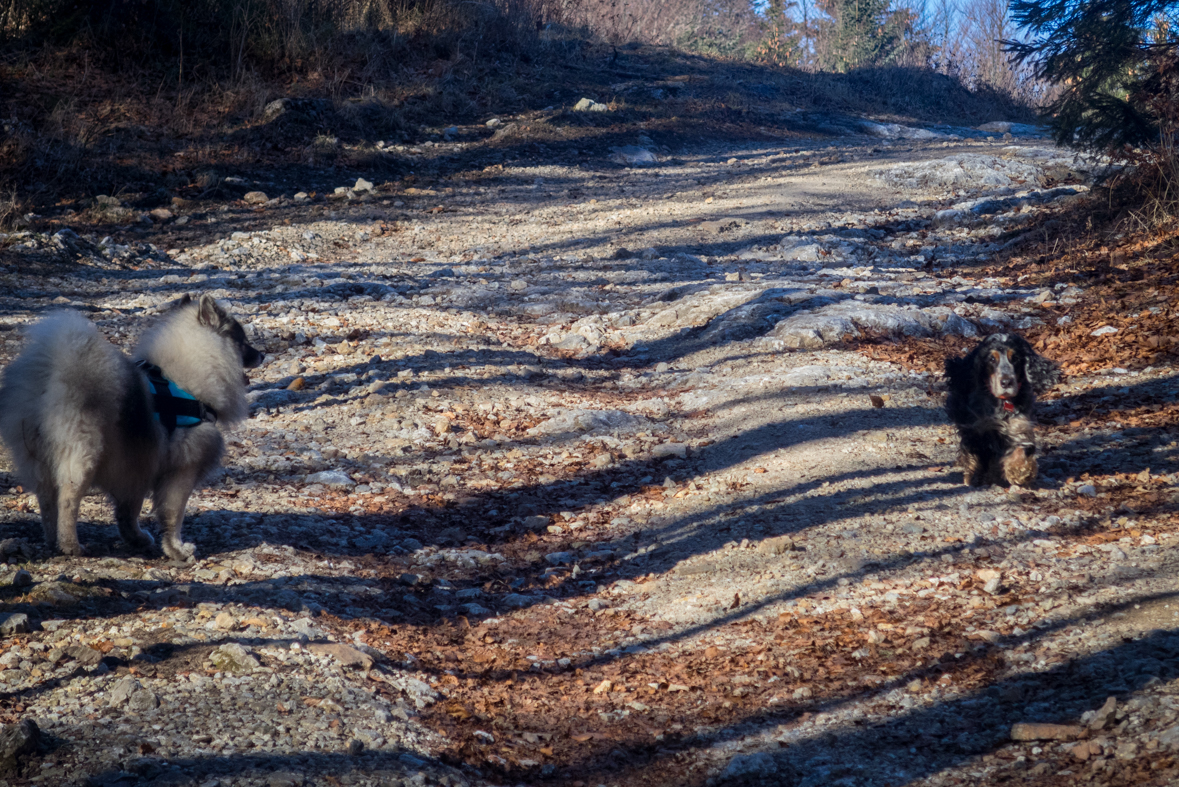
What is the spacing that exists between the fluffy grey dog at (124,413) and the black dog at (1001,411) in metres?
4.65

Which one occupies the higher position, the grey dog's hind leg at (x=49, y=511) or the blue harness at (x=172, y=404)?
the blue harness at (x=172, y=404)

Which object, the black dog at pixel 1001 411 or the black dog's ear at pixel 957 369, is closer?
the black dog at pixel 1001 411

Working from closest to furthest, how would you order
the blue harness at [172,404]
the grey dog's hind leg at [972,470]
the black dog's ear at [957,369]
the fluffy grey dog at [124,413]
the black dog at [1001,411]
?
the fluffy grey dog at [124,413], the blue harness at [172,404], the black dog at [1001,411], the grey dog's hind leg at [972,470], the black dog's ear at [957,369]

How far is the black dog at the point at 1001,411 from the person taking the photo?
214 inches

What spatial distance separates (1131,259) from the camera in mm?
10016

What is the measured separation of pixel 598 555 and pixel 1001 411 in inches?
110

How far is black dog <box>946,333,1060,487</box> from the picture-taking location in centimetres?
543

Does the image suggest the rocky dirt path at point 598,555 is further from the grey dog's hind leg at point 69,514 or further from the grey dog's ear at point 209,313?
the grey dog's ear at point 209,313

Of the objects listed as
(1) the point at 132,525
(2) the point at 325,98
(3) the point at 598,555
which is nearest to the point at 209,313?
(1) the point at 132,525

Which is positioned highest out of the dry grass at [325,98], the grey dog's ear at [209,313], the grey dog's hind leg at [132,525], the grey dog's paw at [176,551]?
the dry grass at [325,98]

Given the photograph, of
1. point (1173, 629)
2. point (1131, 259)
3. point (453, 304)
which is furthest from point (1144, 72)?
point (1173, 629)

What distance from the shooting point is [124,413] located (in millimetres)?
4219

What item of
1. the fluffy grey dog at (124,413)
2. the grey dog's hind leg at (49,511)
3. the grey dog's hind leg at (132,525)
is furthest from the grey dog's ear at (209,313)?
the grey dog's hind leg at (49,511)

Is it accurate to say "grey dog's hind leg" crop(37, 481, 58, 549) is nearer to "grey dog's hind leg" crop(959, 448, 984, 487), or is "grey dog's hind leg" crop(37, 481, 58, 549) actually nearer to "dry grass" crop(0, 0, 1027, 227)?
"grey dog's hind leg" crop(959, 448, 984, 487)
